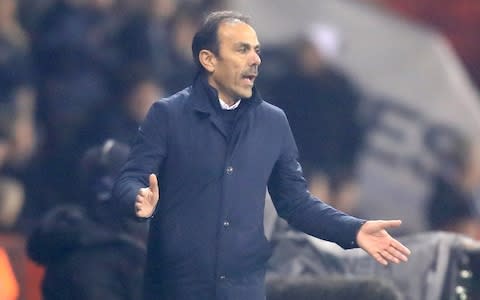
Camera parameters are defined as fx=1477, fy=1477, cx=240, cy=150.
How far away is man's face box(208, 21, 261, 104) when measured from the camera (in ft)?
18.0

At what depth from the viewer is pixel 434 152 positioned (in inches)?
452

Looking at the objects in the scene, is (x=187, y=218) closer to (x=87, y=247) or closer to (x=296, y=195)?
(x=296, y=195)

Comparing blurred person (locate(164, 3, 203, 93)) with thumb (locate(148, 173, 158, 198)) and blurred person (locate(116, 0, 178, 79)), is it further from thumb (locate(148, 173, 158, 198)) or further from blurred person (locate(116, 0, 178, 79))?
thumb (locate(148, 173, 158, 198))

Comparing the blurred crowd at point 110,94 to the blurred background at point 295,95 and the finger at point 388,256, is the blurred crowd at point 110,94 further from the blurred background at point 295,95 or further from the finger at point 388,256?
the finger at point 388,256

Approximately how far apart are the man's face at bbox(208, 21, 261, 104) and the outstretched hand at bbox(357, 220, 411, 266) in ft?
2.18

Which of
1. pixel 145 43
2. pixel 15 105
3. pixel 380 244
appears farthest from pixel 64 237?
pixel 145 43

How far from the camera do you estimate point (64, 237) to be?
6.43 metres

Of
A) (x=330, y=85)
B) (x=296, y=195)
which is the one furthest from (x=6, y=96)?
(x=296, y=195)

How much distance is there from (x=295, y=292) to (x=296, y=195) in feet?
3.36

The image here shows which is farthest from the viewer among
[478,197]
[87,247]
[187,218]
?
[478,197]

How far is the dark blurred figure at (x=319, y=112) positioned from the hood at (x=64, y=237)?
4.10 m

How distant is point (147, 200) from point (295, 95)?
577cm

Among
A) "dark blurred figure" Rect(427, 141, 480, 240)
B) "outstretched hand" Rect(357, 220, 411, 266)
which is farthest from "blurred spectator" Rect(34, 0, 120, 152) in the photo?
"outstretched hand" Rect(357, 220, 411, 266)

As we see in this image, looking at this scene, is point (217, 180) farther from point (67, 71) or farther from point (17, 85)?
point (67, 71)
